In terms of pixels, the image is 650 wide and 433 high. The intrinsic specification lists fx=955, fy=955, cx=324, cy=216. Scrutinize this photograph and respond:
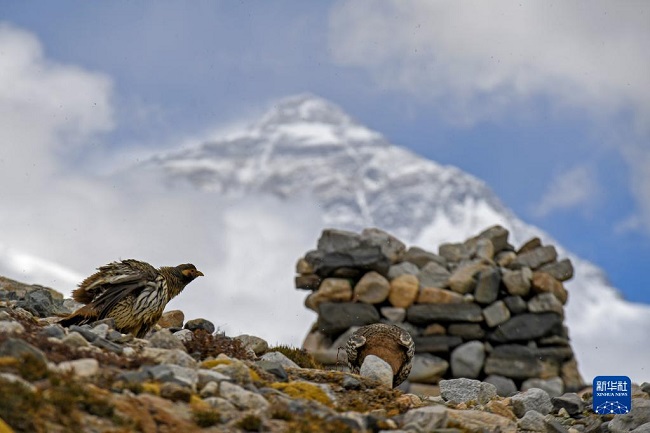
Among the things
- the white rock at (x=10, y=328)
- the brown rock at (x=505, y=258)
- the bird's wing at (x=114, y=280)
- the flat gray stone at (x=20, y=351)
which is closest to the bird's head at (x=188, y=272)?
the bird's wing at (x=114, y=280)

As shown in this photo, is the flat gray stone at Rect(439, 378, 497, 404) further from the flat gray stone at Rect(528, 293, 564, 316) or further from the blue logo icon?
the flat gray stone at Rect(528, 293, 564, 316)

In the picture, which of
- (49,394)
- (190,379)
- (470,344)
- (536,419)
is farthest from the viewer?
(470,344)

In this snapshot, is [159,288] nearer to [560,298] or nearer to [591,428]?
[591,428]

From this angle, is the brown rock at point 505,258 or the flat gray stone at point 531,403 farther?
the brown rock at point 505,258

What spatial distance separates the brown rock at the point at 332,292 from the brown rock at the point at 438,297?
2.08 metres

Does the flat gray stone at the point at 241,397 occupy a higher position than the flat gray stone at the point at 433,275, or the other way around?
the flat gray stone at the point at 433,275

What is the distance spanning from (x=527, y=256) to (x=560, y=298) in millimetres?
1557

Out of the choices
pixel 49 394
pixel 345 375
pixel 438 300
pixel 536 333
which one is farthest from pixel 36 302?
pixel 536 333

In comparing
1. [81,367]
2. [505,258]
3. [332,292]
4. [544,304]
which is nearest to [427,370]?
[332,292]

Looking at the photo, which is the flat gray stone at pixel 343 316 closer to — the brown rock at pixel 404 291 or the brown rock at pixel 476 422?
the brown rock at pixel 404 291

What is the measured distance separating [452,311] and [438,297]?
54 centimetres

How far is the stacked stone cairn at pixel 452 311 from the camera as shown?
2620 centimetres

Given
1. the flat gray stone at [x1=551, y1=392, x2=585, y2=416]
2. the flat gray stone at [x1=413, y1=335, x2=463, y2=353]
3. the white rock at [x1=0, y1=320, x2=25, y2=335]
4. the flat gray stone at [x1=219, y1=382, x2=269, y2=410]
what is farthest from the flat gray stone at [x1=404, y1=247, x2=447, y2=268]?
the flat gray stone at [x1=219, y1=382, x2=269, y2=410]

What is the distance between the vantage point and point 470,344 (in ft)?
86.3
